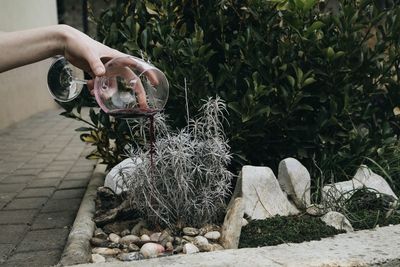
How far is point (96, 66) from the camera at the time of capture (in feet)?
6.69

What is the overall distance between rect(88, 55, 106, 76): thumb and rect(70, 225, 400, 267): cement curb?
0.84 m

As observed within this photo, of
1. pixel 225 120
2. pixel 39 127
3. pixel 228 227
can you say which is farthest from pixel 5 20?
pixel 228 227

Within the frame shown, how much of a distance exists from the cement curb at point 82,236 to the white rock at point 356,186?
1.29 meters

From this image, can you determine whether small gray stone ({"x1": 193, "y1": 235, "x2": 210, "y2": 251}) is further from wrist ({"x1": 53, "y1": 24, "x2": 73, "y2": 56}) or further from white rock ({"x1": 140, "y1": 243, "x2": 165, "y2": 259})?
wrist ({"x1": 53, "y1": 24, "x2": 73, "y2": 56})

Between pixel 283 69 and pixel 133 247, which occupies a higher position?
pixel 283 69

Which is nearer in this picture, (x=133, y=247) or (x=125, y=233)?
(x=133, y=247)

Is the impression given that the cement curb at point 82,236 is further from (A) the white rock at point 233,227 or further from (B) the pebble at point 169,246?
(A) the white rock at point 233,227

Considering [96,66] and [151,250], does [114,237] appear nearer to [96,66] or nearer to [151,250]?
[151,250]

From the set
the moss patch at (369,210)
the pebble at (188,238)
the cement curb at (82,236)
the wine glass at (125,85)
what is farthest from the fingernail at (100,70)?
the moss patch at (369,210)

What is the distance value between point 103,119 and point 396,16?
1.91m

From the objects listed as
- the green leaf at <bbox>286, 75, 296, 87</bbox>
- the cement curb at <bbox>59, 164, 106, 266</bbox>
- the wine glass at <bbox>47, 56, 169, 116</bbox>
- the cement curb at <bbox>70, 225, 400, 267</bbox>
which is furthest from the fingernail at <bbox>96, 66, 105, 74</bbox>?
the green leaf at <bbox>286, 75, 296, 87</bbox>

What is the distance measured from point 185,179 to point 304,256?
2.49 feet

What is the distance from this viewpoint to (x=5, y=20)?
732 cm

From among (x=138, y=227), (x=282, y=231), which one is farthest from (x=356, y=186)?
(x=138, y=227)
